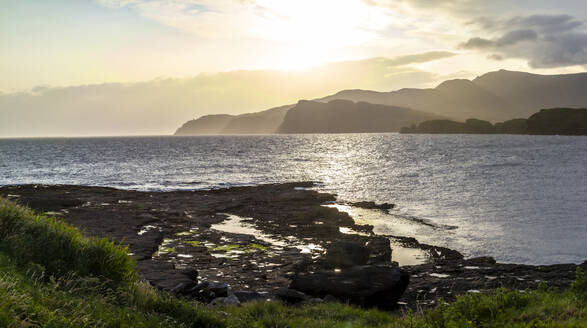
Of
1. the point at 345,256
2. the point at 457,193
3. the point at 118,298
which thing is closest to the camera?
the point at 118,298

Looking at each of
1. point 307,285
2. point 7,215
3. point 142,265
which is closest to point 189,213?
point 142,265

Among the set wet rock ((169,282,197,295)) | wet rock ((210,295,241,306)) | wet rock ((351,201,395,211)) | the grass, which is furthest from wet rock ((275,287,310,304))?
wet rock ((351,201,395,211))

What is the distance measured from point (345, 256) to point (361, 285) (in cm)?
452

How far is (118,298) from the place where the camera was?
8.05m

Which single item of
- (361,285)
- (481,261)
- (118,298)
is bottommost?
(481,261)

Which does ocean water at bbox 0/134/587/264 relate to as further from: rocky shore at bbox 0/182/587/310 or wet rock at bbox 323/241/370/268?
wet rock at bbox 323/241/370/268

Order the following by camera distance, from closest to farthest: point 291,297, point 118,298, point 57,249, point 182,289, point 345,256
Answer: point 118,298 < point 57,249 < point 291,297 < point 182,289 < point 345,256

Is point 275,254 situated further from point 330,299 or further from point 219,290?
point 330,299

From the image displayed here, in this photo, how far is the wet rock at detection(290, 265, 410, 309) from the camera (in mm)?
13719

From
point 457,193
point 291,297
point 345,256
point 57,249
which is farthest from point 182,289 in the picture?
point 457,193

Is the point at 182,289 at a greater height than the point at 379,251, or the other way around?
the point at 182,289

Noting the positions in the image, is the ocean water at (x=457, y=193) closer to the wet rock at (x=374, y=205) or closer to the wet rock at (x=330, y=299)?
the wet rock at (x=374, y=205)

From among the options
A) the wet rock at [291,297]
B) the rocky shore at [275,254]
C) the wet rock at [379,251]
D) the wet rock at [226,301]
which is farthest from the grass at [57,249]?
the wet rock at [379,251]

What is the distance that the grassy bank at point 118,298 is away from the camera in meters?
6.91
